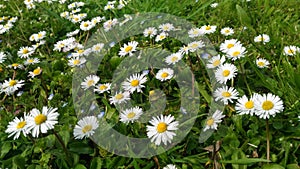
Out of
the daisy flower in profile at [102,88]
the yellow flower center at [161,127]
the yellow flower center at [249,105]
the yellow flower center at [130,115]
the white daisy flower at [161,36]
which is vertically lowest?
the yellow flower center at [130,115]

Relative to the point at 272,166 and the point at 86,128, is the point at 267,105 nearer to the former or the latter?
the point at 272,166

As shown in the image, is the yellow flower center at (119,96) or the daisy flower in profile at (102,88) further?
the daisy flower in profile at (102,88)

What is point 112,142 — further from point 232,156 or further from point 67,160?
point 232,156

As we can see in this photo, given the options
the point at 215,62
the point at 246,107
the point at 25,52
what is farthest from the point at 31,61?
the point at 246,107

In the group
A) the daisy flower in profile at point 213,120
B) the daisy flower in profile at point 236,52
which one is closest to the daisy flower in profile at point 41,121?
the daisy flower in profile at point 213,120

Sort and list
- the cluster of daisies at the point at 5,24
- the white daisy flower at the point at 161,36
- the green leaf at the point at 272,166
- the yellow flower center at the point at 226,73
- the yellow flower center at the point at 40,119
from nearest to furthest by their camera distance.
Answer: the green leaf at the point at 272,166 → the yellow flower center at the point at 40,119 → the yellow flower center at the point at 226,73 → the white daisy flower at the point at 161,36 → the cluster of daisies at the point at 5,24

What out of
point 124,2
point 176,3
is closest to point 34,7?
point 124,2

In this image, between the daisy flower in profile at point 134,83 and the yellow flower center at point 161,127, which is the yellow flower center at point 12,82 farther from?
the yellow flower center at point 161,127
